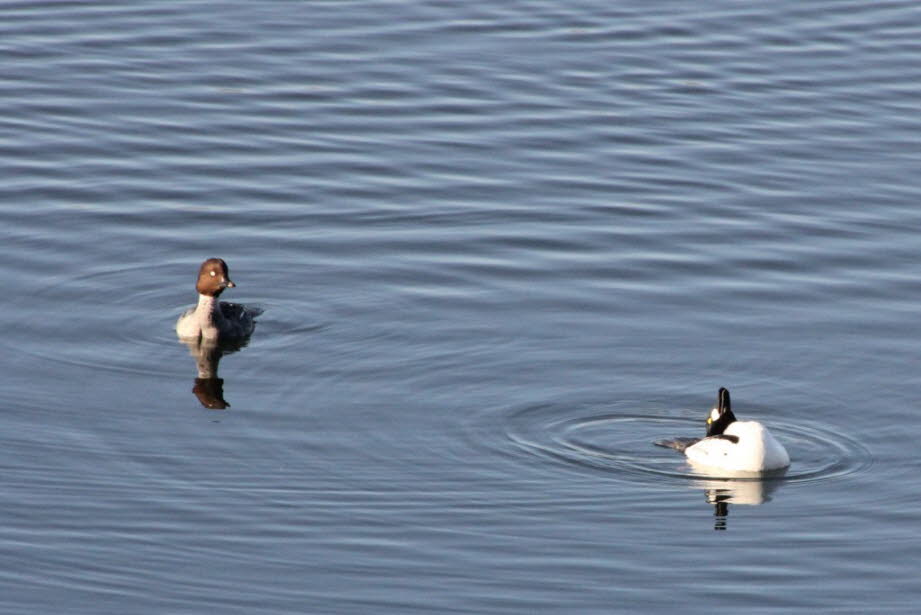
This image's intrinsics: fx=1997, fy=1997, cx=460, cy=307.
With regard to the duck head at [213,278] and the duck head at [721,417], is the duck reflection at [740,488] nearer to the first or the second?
the duck head at [721,417]

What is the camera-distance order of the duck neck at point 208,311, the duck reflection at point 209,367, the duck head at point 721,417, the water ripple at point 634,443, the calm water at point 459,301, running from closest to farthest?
1. the calm water at point 459,301
2. the water ripple at point 634,443
3. the duck head at point 721,417
4. the duck reflection at point 209,367
5. the duck neck at point 208,311

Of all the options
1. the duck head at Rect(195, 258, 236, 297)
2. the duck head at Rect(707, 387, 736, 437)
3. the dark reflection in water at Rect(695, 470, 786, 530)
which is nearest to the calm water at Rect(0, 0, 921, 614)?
the dark reflection in water at Rect(695, 470, 786, 530)

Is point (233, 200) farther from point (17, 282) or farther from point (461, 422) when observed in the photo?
point (461, 422)

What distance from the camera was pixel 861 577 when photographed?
51.9ft

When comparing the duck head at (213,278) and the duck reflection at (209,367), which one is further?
the duck head at (213,278)

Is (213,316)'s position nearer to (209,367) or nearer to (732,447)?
(209,367)

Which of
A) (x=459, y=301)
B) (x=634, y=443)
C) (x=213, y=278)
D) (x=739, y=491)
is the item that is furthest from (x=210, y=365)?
(x=739, y=491)

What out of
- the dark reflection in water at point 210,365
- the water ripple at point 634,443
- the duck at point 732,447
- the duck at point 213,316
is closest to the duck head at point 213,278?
the duck at point 213,316

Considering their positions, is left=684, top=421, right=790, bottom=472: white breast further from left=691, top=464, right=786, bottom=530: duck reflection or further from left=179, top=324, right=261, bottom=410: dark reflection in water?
left=179, top=324, right=261, bottom=410: dark reflection in water

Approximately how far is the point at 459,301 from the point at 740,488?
5.49m

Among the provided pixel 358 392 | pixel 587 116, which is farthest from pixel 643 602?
pixel 587 116

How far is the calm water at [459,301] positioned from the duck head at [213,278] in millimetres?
668

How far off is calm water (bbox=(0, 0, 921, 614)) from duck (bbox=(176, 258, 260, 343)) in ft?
1.20

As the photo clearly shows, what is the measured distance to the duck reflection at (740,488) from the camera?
1747cm
